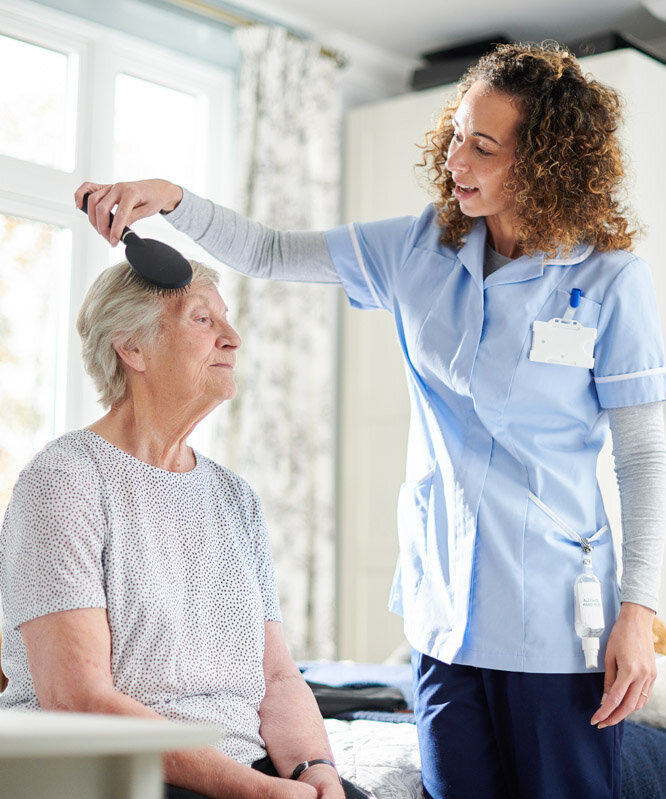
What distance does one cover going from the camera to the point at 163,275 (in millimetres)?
1704

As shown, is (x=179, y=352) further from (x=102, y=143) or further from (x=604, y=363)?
(x=102, y=143)

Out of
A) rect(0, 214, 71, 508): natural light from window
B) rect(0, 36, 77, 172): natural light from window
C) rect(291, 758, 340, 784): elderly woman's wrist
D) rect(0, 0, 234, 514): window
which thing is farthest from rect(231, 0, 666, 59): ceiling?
rect(291, 758, 340, 784): elderly woman's wrist

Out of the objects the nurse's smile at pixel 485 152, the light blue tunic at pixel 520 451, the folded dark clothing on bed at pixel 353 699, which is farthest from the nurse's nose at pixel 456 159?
the folded dark clothing on bed at pixel 353 699

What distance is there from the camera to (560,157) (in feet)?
5.43

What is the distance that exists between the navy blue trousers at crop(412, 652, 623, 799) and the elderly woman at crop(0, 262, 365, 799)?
17 cm

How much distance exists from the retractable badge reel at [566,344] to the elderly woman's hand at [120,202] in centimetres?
65

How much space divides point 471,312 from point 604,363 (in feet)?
0.75

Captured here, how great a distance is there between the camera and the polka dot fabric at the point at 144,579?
4.73 ft

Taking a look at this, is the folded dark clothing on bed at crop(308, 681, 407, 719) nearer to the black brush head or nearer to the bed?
the bed

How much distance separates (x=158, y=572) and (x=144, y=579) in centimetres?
3

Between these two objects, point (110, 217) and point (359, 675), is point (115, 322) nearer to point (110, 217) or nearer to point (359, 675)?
point (110, 217)

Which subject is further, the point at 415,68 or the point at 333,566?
the point at 415,68

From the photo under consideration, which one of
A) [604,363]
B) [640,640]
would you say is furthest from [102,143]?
[640,640]

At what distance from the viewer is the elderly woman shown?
1.42m
